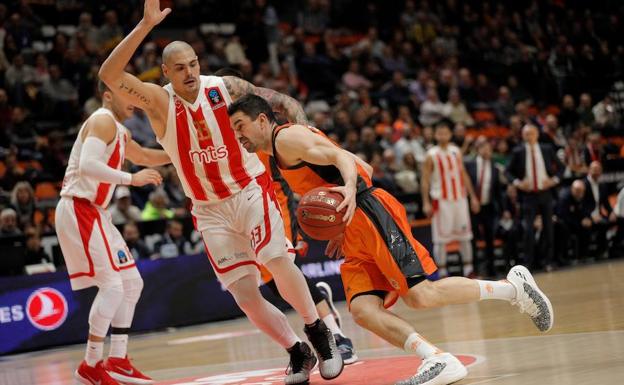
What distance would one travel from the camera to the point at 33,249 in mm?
11445

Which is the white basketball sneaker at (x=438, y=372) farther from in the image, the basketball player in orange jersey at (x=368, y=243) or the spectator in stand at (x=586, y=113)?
the spectator in stand at (x=586, y=113)

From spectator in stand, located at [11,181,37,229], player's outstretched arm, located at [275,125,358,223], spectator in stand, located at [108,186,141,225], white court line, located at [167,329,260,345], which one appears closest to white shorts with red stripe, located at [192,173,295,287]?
player's outstretched arm, located at [275,125,358,223]

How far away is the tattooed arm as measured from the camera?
6578 mm

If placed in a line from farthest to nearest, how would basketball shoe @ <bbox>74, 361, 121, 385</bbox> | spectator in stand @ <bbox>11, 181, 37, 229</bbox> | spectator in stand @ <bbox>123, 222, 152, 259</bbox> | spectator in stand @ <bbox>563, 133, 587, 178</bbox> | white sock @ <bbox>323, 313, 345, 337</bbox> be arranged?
spectator in stand @ <bbox>563, 133, 587, 178</bbox>, spectator in stand @ <bbox>11, 181, 37, 229</bbox>, spectator in stand @ <bbox>123, 222, 152, 259</bbox>, white sock @ <bbox>323, 313, 345, 337</bbox>, basketball shoe @ <bbox>74, 361, 121, 385</bbox>

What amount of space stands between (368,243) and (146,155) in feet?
7.40

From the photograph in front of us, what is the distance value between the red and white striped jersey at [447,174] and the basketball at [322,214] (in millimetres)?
8441

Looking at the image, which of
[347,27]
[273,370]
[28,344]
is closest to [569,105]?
[347,27]

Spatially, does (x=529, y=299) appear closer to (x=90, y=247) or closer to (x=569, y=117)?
(x=90, y=247)

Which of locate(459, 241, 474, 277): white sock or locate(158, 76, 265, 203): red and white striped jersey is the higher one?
locate(158, 76, 265, 203): red and white striped jersey

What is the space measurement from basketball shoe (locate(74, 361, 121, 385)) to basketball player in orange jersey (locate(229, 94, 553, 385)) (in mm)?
1993

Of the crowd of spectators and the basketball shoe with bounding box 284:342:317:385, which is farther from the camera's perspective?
the crowd of spectators

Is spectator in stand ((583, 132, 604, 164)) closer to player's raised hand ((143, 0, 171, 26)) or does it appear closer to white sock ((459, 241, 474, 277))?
white sock ((459, 241, 474, 277))

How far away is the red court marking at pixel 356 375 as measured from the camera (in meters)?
6.06

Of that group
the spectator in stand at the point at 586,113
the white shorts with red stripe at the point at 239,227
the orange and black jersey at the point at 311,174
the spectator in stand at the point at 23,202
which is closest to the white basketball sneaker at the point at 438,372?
the orange and black jersey at the point at 311,174
